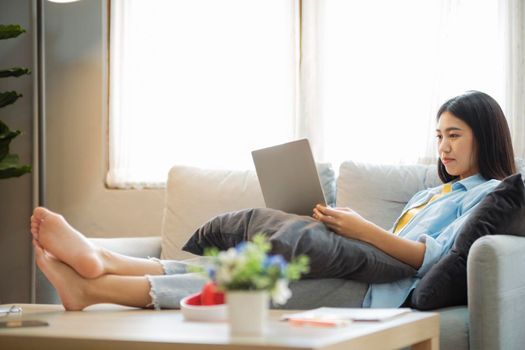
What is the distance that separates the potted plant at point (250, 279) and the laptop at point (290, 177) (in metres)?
0.92

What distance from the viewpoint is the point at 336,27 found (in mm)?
3518

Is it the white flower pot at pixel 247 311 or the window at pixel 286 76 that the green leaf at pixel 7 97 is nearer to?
the window at pixel 286 76

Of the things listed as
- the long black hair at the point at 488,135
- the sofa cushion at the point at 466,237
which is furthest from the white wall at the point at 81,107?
the sofa cushion at the point at 466,237

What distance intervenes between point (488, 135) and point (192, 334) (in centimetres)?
138

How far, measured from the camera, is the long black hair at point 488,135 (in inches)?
99.9

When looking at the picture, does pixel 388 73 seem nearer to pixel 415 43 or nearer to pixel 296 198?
pixel 415 43

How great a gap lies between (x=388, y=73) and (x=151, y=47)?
3.68ft

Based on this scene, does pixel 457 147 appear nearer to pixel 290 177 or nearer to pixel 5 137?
pixel 290 177

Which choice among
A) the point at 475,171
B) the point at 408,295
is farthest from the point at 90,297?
the point at 475,171

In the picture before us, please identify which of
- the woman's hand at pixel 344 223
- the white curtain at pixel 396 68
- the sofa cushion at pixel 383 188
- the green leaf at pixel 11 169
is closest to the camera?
the woman's hand at pixel 344 223

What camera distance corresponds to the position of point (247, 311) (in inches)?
55.9

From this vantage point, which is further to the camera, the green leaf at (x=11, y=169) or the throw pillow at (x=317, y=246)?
the green leaf at (x=11, y=169)

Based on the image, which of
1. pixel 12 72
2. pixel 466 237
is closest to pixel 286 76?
pixel 12 72

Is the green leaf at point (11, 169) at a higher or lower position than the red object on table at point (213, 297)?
higher
